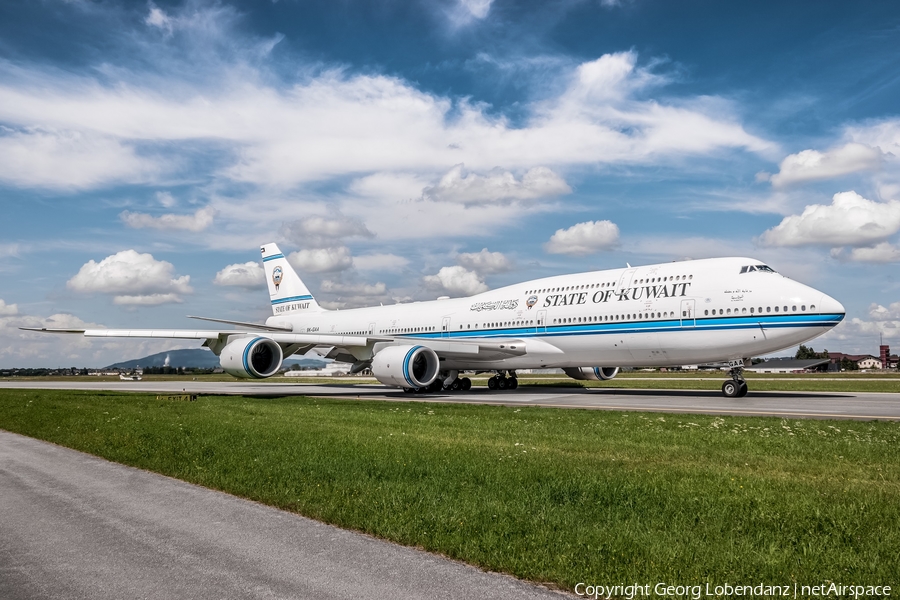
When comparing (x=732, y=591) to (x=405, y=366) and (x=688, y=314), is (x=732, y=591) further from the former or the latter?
(x=405, y=366)

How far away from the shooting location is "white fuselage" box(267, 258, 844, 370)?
2219 cm

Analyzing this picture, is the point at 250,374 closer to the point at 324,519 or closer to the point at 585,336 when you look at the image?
the point at 585,336

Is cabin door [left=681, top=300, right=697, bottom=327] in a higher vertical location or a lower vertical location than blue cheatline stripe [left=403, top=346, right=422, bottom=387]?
higher

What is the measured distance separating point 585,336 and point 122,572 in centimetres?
2276

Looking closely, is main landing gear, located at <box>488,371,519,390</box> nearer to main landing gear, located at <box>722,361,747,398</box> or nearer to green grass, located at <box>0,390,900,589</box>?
main landing gear, located at <box>722,361,747,398</box>

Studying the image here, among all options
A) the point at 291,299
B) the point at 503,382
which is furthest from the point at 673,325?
the point at 291,299

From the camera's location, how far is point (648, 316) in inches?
966

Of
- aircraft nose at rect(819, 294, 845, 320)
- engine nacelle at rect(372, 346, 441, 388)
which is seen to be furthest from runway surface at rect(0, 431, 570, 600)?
aircraft nose at rect(819, 294, 845, 320)

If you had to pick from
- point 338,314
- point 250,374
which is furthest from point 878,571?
point 338,314

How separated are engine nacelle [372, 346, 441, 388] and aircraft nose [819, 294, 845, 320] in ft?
46.2

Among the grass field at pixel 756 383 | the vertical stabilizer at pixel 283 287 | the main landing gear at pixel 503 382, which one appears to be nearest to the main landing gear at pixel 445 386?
the main landing gear at pixel 503 382

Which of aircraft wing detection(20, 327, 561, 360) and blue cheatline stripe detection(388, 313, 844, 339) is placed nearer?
blue cheatline stripe detection(388, 313, 844, 339)

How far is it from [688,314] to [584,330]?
429 cm

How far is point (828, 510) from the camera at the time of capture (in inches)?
258
